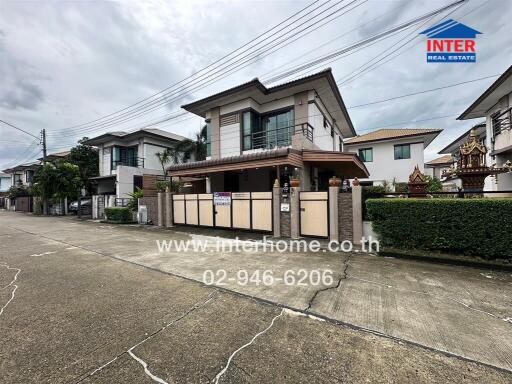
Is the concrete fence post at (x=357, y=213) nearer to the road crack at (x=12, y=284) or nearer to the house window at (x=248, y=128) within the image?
the house window at (x=248, y=128)

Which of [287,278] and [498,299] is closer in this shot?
[498,299]

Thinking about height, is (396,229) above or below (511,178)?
Result: below

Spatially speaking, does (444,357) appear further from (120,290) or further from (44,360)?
(120,290)

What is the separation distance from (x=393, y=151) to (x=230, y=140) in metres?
16.0

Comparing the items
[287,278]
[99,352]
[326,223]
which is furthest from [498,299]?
[99,352]

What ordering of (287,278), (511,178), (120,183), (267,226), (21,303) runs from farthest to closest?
(120,183), (511,178), (267,226), (287,278), (21,303)

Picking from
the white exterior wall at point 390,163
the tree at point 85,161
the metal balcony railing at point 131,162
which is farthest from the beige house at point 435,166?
the tree at point 85,161

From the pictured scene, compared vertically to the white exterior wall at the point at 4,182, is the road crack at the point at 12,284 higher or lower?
lower

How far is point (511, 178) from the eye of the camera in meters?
11.1

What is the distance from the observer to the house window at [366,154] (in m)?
22.1

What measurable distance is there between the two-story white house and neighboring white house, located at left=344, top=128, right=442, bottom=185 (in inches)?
322

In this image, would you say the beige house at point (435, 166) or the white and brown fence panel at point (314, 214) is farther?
the beige house at point (435, 166)

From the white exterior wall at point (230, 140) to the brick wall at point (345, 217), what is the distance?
297 inches

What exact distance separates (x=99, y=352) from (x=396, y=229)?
7.24 m
